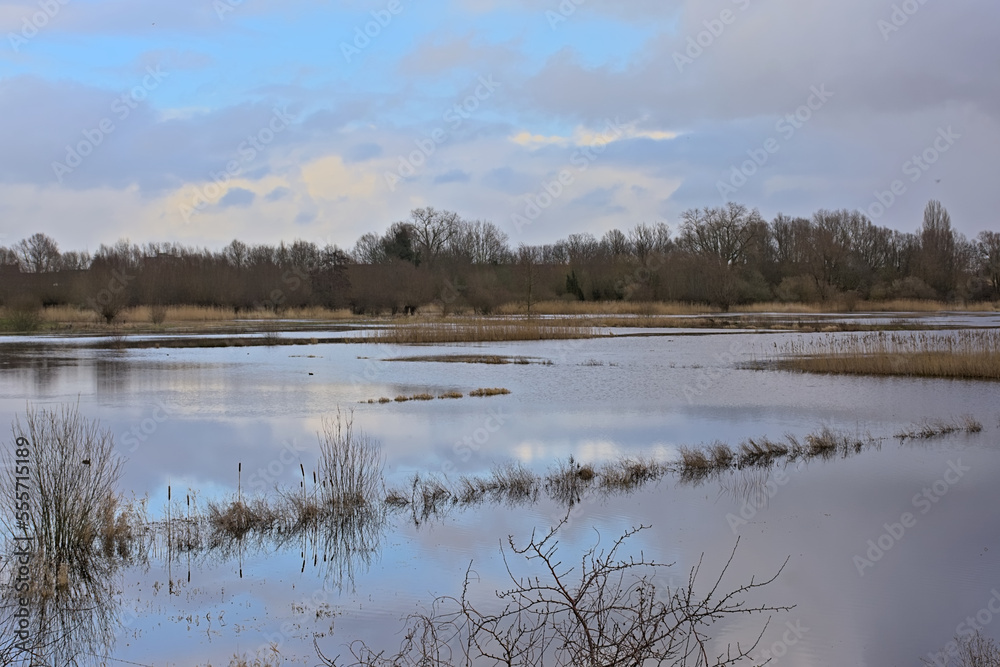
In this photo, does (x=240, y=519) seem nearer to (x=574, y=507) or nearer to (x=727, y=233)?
(x=574, y=507)

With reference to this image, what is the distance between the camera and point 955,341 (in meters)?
25.9

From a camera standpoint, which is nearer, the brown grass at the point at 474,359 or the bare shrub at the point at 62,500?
the bare shrub at the point at 62,500

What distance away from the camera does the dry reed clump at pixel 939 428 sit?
13.6 m

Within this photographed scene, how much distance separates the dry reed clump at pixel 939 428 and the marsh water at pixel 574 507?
221mm

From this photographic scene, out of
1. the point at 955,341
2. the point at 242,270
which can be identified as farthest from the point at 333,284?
the point at 955,341

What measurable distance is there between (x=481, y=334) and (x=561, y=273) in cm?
3254

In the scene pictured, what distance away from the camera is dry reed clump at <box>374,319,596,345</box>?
117 ft

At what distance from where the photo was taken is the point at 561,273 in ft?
225

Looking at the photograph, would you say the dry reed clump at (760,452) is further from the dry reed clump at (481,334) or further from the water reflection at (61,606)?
the dry reed clump at (481,334)

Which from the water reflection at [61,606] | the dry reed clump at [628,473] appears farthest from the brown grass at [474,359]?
the water reflection at [61,606]

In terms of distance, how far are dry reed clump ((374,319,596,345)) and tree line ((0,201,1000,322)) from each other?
1518cm

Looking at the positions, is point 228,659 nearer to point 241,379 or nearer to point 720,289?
point 241,379

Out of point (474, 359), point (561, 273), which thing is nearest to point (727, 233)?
point (561, 273)

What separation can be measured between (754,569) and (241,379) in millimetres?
17038
